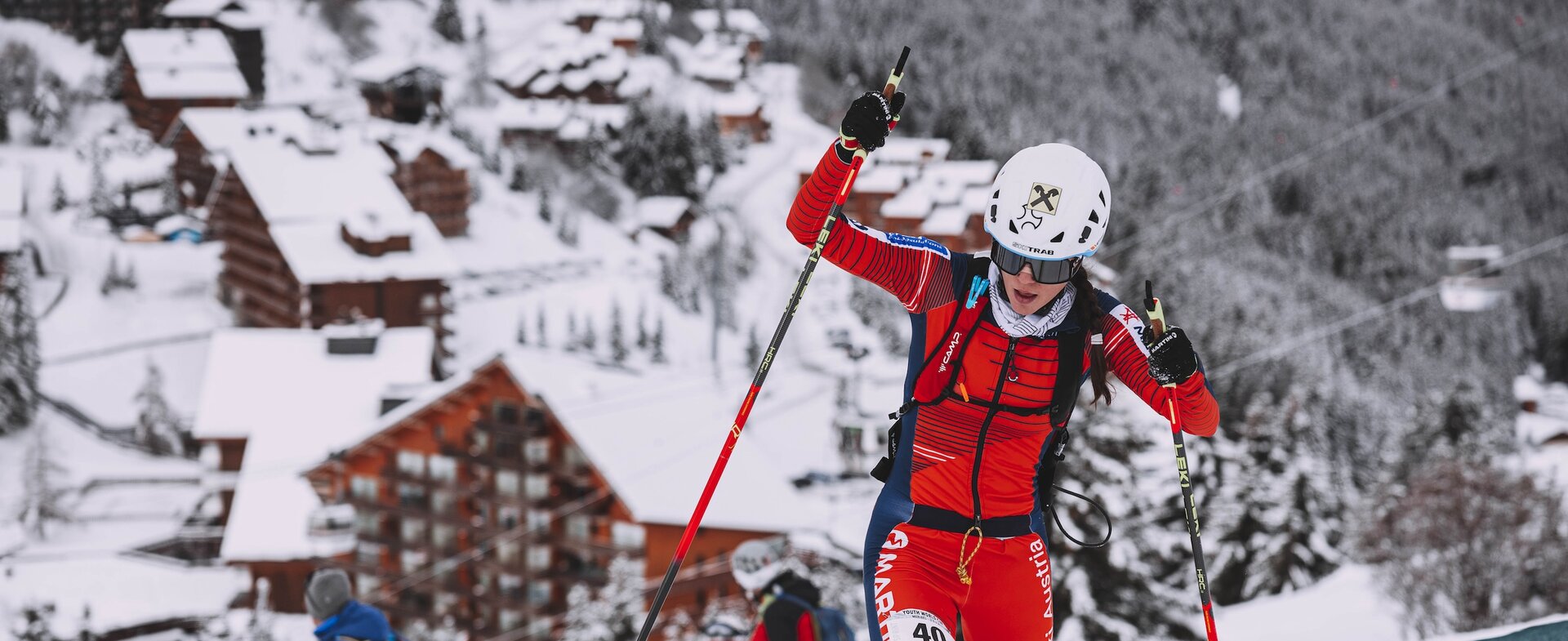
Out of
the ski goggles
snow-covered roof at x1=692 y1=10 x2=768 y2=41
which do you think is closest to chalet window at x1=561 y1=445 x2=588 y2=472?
the ski goggles

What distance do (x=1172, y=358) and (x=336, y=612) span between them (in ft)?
10.6

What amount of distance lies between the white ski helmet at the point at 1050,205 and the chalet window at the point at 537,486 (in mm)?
19134

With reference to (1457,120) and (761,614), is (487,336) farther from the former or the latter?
(1457,120)

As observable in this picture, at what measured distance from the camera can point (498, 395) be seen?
21547 millimetres

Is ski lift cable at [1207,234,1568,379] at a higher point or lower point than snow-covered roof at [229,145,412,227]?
lower

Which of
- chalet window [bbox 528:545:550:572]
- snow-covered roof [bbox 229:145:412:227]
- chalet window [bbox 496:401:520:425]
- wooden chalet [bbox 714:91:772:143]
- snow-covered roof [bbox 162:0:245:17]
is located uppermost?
snow-covered roof [bbox 162:0:245:17]

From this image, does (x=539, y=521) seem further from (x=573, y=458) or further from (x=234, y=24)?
(x=234, y=24)

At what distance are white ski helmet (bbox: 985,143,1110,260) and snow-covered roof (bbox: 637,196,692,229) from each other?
44.8 metres

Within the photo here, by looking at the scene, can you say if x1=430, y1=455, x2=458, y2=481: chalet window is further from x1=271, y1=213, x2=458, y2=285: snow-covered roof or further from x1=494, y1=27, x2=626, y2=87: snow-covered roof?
x1=494, y1=27, x2=626, y2=87: snow-covered roof

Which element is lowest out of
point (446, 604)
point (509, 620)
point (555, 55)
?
point (509, 620)

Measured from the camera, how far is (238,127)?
1644 inches

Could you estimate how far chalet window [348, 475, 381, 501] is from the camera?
Answer: 2262 centimetres

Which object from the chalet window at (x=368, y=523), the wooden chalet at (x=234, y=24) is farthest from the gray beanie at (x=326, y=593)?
the wooden chalet at (x=234, y=24)

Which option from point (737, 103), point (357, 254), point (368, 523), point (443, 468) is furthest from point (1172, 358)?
point (737, 103)
